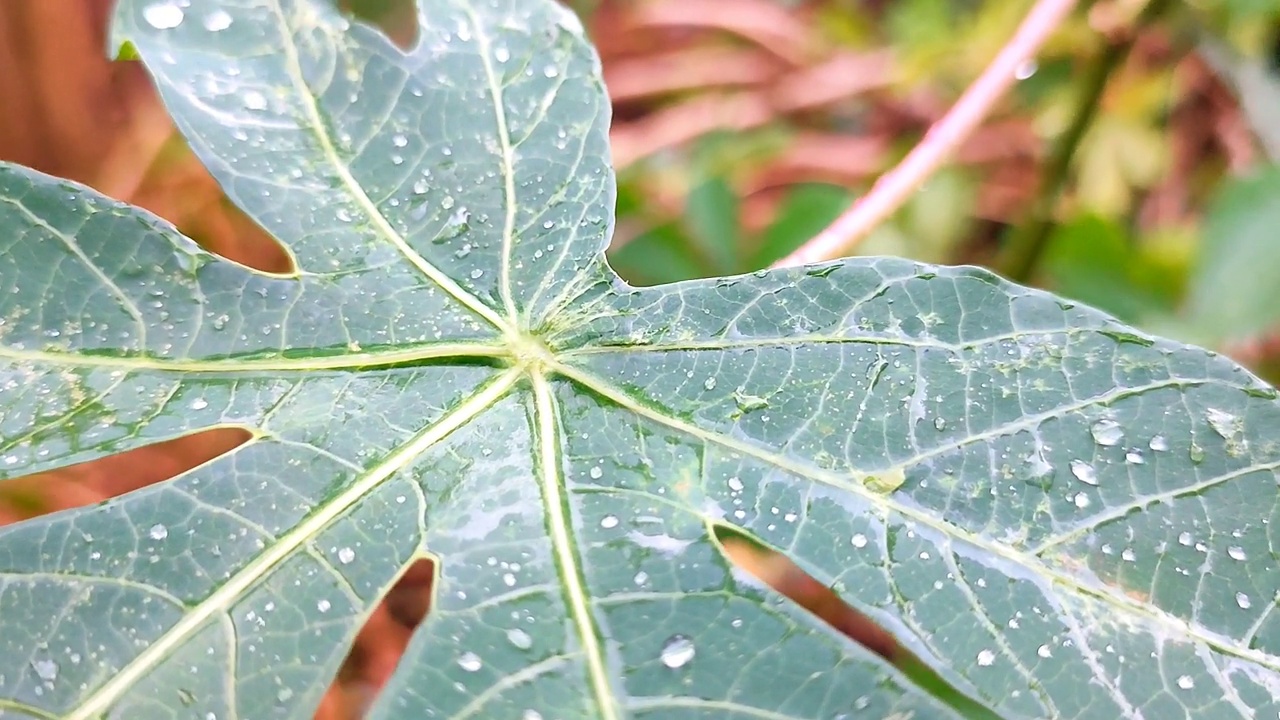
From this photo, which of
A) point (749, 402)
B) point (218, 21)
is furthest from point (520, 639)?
point (218, 21)

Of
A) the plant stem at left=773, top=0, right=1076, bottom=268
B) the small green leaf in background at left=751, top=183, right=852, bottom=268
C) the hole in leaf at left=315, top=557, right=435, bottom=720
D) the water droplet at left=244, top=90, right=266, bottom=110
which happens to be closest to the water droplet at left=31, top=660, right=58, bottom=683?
the water droplet at left=244, top=90, right=266, bottom=110

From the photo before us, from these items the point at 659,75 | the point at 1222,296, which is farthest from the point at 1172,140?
the point at 659,75

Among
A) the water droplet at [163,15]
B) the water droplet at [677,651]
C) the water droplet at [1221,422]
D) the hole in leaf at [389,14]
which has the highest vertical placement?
the hole in leaf at [389,14]

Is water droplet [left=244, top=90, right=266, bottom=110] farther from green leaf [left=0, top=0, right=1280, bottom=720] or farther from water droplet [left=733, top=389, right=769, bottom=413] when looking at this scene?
water droplet [left=733, top=389, right=769, bottom=413]

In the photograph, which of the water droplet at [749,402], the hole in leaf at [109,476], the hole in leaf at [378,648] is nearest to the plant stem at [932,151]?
the water droplet at [749,402]

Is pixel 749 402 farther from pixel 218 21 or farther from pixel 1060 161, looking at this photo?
pixel 1060 161

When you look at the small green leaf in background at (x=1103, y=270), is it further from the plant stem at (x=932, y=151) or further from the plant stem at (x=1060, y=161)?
the plant stem at (x=932, y=151)

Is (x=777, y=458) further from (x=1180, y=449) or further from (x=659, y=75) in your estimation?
(x=659, y=75)
